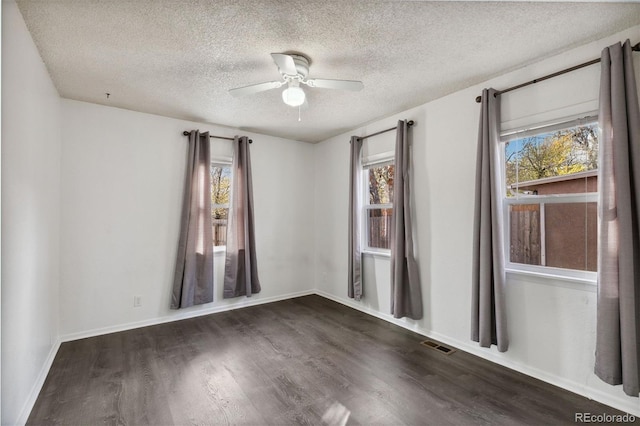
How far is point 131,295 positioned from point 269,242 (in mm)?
1880

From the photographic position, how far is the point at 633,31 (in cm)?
201

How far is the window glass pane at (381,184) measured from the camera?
12.9 ft

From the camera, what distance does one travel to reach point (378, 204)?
4066 millimetres

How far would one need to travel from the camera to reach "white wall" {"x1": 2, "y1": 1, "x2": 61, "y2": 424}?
168 cm

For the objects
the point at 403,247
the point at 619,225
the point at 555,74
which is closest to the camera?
the point at 619,225

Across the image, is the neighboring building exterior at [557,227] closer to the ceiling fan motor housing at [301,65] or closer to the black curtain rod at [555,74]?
the black curtain rod at [555,74]

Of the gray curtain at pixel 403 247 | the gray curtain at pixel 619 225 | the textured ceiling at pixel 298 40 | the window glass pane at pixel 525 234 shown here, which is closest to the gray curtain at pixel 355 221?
the gray curtain at pixel 403 247

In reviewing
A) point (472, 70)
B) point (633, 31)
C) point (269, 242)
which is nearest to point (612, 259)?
point (633, 31)

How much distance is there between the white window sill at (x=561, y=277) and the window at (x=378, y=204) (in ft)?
5.22

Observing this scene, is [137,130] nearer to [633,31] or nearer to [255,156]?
[255,156]

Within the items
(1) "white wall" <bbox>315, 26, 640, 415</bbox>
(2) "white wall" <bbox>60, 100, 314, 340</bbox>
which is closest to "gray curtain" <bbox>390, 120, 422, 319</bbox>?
(1) "white wall" <bbox>315, 26, 640, 415</bbox>

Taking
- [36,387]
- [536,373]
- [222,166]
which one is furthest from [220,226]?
[536,373]

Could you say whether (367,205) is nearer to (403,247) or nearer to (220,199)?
(403,247)

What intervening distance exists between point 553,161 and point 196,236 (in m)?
3.77
